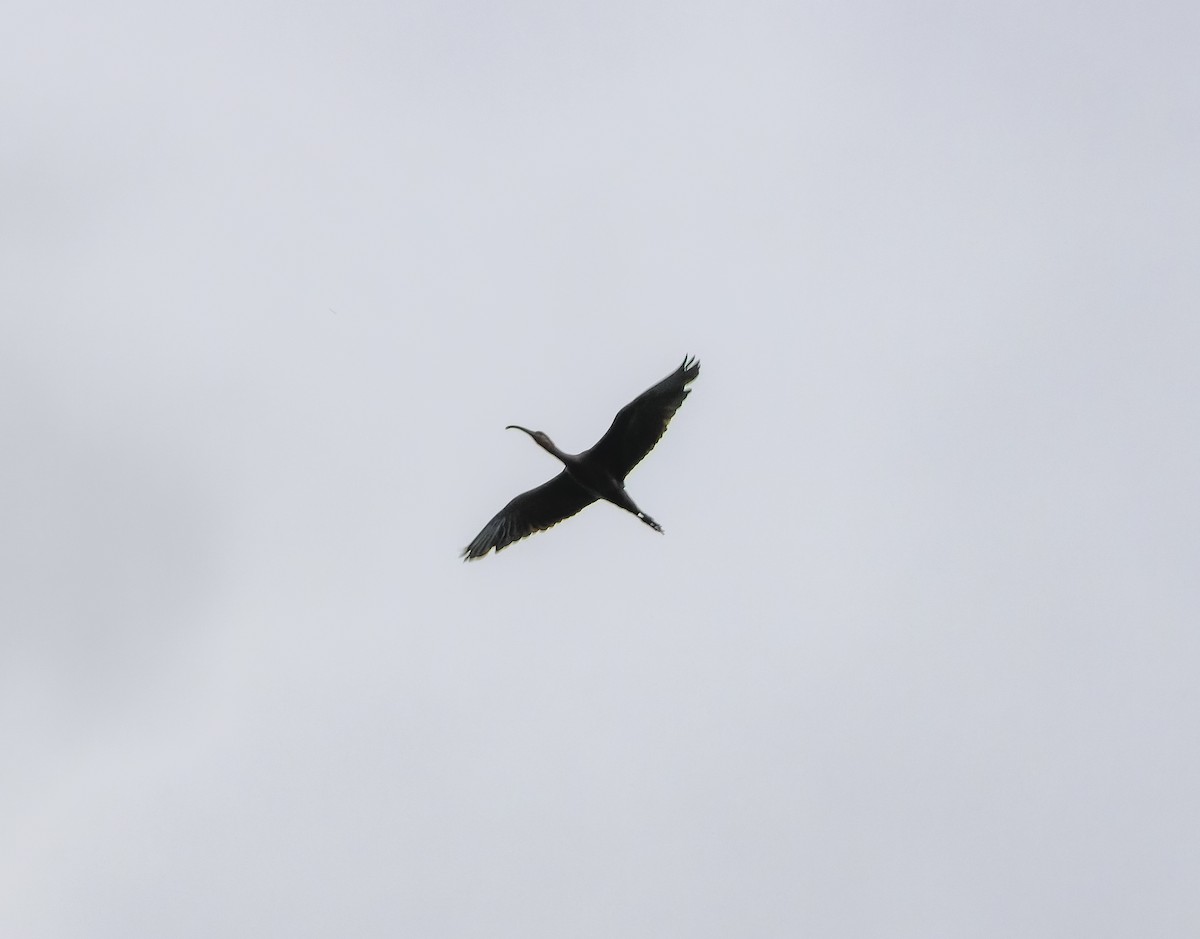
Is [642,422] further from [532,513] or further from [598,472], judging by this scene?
[532,513]

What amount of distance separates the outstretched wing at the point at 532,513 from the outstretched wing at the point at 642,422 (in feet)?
3.54

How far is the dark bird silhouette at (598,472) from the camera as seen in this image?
28891mm

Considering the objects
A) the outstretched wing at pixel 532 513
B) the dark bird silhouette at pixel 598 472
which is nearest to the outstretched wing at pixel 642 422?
the dark bird silhouette at pixel 598 472

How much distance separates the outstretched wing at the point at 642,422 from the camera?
1130 inches

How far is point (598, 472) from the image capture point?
2980 cm

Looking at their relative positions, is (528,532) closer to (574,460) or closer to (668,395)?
(574,460)

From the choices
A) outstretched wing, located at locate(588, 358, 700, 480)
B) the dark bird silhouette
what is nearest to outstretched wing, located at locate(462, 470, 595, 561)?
the dark bird silhouette

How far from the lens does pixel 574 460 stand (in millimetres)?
29750

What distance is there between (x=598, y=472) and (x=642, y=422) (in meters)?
1.26

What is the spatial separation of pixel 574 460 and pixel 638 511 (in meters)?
1.45

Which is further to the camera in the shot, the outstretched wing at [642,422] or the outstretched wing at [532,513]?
the outstretched wing at [532,513]

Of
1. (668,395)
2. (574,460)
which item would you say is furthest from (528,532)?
(668,395)

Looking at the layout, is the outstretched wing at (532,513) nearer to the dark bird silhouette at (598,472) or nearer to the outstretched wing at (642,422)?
the dark bird silhouette at (598,472)

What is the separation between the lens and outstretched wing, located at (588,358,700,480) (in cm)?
2870
